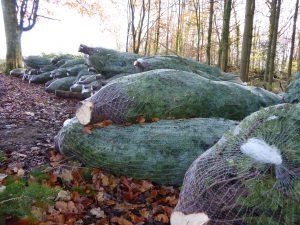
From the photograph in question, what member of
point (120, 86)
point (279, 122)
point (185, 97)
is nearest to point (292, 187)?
point (279, 122)

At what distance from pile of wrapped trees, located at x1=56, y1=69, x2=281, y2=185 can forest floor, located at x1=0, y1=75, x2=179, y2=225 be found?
0.16m

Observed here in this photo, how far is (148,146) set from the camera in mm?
3680

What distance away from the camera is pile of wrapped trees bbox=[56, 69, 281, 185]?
362 cm

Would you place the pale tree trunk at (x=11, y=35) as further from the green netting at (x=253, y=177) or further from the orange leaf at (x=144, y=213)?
the green netting at (x=253, y=177)

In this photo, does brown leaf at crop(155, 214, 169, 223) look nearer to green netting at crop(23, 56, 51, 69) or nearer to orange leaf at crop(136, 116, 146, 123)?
orange leaf at crop(136, 116, 146, 123)

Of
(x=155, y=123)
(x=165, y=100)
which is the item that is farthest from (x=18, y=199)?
(x=165, y=100)

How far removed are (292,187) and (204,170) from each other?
671 millimetres

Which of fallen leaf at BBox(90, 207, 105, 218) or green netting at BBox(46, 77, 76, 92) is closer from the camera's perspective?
fallen leaf at BBox(90, 207, 105, 218)

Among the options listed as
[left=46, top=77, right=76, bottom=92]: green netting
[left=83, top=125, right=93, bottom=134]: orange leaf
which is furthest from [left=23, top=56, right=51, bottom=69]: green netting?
[left=83, top=125, right=93, bottom=134]: orange leaf

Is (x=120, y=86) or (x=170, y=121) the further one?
(x=120, y=86)

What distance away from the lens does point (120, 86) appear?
14.2ft

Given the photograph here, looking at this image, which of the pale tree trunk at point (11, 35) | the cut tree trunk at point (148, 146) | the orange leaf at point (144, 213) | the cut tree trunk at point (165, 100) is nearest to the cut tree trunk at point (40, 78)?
the pale tree trunk at point (11, 35)

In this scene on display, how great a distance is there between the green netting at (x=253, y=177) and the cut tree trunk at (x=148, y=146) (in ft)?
2.97

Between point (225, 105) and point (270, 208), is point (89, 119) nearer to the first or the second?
point (225, 105)
